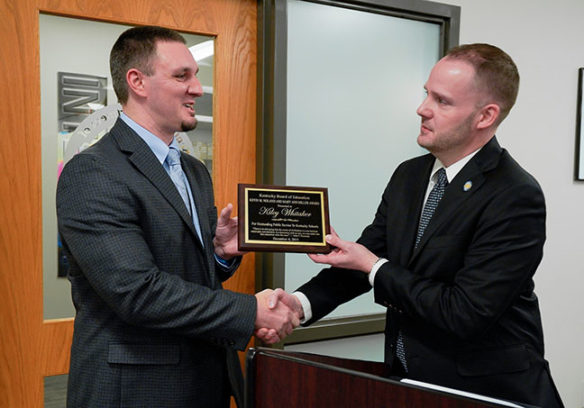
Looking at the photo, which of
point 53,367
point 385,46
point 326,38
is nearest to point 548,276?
point 385,46

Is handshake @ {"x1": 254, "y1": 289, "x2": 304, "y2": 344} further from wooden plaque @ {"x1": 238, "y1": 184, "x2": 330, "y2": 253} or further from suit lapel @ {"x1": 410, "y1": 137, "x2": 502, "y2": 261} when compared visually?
suit lapel @ {"x1": 410, "y1": 137, "x2": 502, "y2": 261}

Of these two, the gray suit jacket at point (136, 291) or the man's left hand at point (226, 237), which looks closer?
the gray suit jacket at point (136, 291)

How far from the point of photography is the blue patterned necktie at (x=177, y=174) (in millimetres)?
1546

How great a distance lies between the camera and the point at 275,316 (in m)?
1.51

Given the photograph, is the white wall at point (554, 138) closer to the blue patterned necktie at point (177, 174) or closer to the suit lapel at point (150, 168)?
the blue patterned necktie at point (177, 174)

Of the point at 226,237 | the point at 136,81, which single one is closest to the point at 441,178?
the point at 226,237

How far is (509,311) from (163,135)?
1.03 metres

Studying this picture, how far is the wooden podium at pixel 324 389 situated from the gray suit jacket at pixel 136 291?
0.36m

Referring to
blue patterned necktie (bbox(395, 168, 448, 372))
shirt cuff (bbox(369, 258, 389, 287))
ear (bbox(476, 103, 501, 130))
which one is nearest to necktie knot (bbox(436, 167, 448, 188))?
blue patterned necktie (bbox(395, 168, 448, 372))

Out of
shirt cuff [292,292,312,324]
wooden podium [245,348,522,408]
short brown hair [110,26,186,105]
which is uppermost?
short brown hair [110,26,186,105]

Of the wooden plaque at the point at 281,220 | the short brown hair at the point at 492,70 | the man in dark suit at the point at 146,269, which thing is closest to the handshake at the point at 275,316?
the man in dark suit at the point at 146,269

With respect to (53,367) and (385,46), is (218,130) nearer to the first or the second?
(385,46)

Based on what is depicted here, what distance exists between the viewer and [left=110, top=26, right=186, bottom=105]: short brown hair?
1.53 m

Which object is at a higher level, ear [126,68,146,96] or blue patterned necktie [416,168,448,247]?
ear [126,68,146,96]
